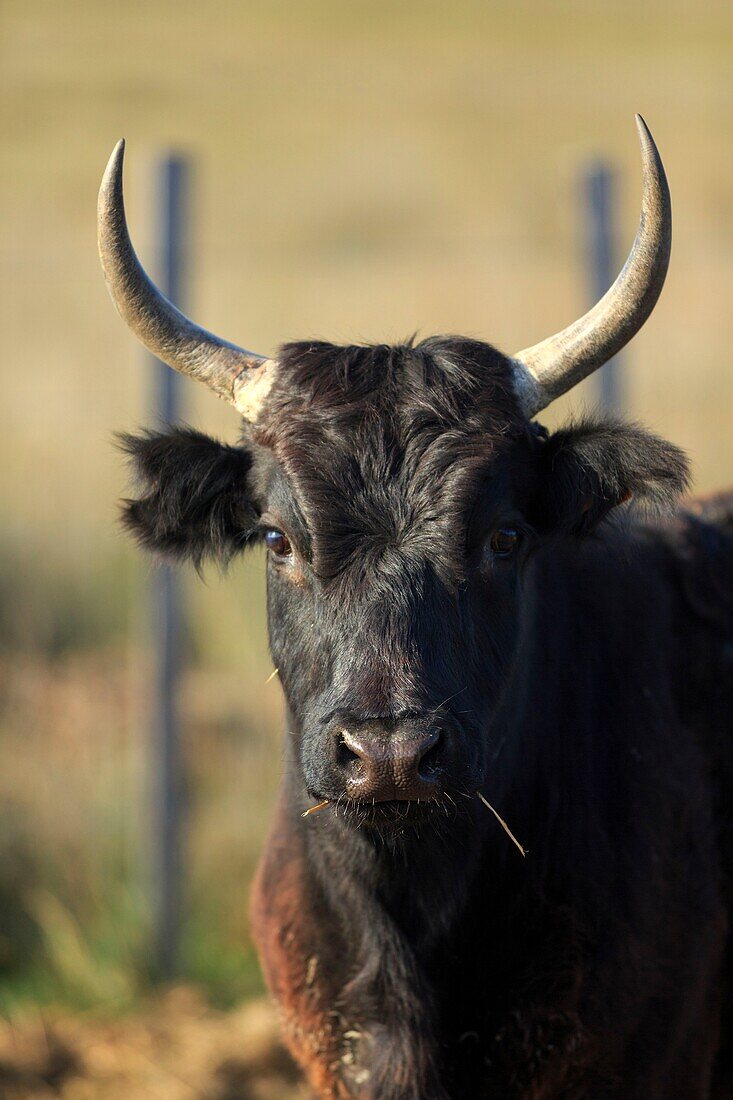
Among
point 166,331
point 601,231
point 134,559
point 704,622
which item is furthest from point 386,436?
point 134,559

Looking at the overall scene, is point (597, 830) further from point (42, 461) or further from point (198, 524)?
point (42, 461)

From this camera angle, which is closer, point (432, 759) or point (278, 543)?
point (432, 759)

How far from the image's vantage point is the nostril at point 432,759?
2.82m

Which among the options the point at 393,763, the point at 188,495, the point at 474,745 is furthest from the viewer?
the point at 188,495

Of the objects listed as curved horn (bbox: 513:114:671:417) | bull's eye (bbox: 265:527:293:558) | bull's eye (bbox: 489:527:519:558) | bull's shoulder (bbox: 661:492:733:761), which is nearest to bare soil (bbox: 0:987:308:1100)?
bull's shoulder (bbox: 661:492:733:761)

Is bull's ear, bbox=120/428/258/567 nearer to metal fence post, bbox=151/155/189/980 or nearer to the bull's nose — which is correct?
the bull's nose

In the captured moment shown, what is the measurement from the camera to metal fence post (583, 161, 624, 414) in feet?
22.4

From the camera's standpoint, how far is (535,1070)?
3457mm

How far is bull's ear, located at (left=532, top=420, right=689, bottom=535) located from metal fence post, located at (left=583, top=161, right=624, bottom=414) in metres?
3.26

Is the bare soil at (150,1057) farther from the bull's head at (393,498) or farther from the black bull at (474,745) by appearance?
the bull's head at (393,498)

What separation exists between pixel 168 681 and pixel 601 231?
3330 mm

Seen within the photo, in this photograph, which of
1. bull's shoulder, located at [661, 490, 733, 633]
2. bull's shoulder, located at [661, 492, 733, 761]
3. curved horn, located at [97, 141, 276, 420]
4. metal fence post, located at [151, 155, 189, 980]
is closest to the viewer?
curved horn, located at [97, 141, 276, 420]

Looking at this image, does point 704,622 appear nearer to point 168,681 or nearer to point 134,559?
point 168,681

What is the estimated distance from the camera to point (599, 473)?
3584 millimetres
